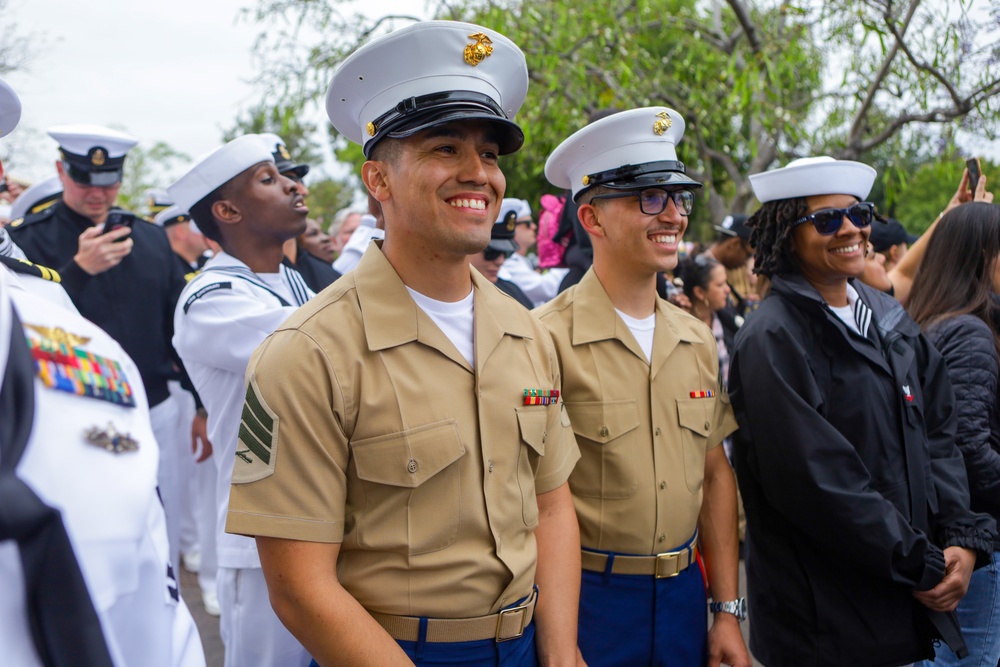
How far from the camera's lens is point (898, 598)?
264 centimetres

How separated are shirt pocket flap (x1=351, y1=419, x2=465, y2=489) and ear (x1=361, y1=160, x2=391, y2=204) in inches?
23.3

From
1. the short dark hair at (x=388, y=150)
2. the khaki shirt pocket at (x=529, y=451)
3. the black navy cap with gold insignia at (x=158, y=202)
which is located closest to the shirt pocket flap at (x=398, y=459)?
the khaki shirt pocket at (x=529, y=451)

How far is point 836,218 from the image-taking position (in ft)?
9.28

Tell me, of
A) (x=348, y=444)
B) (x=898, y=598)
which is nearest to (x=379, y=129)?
(x=348, y=444)

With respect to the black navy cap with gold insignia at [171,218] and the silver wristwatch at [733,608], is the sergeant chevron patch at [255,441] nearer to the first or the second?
the silver wristwatch at [733,608]

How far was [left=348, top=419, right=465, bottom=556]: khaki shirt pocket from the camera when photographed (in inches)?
69.0

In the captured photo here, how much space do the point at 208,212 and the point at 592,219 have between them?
154cm

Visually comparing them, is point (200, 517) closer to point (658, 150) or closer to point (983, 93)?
point (658, 150)

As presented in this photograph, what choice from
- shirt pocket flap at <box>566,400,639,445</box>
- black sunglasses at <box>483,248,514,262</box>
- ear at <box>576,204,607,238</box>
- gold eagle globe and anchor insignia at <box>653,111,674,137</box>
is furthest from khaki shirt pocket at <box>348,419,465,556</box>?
black sunglasses at <box>483,248,514,262</box>

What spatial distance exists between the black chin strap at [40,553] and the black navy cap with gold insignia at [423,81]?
1.23 meters

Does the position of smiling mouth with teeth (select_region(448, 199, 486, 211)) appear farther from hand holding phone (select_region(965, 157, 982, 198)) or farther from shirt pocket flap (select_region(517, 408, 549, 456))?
hand holding phone (select_region(965, 157, 982, 198))

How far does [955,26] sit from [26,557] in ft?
24.4

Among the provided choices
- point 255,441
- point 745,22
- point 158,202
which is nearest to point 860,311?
point 255,441

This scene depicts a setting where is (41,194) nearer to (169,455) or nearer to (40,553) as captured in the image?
(169,455)
